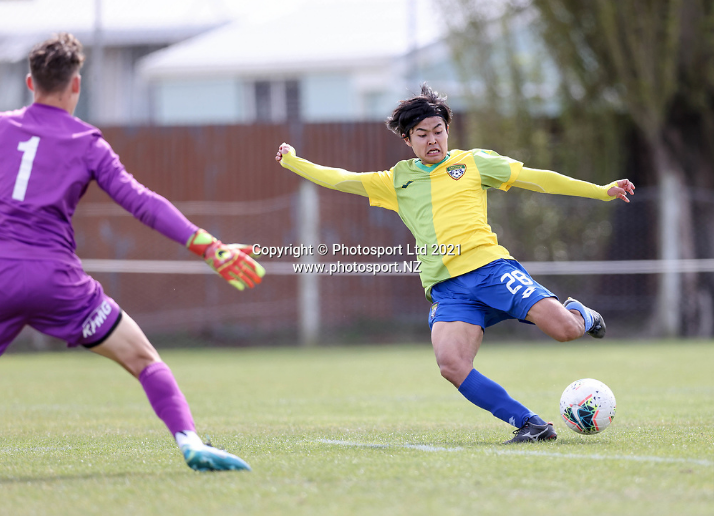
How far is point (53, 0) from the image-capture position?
2762cm

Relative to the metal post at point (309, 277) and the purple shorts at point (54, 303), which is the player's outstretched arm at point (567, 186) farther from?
the metal post at point (309, 277)

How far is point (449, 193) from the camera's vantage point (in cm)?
579

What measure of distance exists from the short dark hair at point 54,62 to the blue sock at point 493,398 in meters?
2.79

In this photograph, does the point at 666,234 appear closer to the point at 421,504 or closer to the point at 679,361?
the point at 679,361

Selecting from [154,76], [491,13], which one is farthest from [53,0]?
[491,13]

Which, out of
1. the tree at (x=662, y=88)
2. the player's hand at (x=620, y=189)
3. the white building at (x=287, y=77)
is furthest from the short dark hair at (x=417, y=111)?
the white building at (x=287, y=77)

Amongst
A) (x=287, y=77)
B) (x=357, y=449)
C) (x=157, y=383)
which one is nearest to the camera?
(x=157, y=383)

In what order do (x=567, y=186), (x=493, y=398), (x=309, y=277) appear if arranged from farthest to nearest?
(x=309, y=277), (x=567, y=186), (x=493, y=398)

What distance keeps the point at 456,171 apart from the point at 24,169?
2742mm

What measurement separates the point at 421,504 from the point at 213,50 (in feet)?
75.5

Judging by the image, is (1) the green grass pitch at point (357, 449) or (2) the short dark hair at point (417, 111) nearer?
(1) the green grass pitch at point (357, 449)

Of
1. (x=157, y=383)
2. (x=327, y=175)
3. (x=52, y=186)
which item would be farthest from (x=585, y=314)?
(x=52, y=186)

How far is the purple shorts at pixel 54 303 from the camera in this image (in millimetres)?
4059

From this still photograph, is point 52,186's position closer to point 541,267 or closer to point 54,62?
point 54,62
